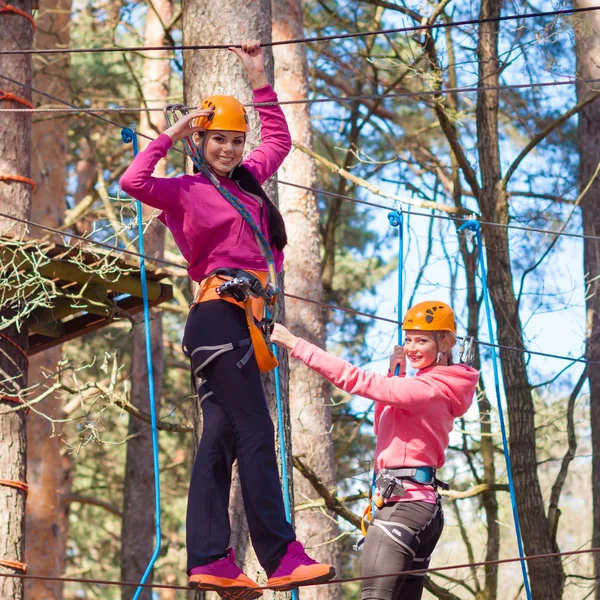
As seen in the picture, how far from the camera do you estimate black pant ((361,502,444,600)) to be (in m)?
3.87

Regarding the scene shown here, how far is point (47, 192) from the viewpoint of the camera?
11609 millimetres

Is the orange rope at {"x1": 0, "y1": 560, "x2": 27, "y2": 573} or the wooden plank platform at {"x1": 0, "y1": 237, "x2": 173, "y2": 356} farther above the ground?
the wooden plank platform at {"x1": 0, "y1": 237, "x2": 173, "y2": 356}

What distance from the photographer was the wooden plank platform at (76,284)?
6.32 metres

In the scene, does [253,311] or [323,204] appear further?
[323,204]

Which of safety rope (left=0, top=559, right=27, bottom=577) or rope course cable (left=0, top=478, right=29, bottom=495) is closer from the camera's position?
safety rope (left=0, top=559, right=27, bottom=577)

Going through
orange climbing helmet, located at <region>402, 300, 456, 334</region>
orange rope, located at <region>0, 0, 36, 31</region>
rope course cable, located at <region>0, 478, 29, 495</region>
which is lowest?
rope course cable, located at <region>0, 478, 29, 495</region>

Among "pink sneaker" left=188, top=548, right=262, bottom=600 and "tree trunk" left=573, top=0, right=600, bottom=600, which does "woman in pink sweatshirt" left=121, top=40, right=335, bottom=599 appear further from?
"tree trunk" left=573, top=0, right=600, bottom=600

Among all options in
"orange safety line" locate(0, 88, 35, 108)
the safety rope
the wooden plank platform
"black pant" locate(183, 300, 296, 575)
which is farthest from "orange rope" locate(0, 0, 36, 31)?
"black pant" locate(183, 300, 296, 575)

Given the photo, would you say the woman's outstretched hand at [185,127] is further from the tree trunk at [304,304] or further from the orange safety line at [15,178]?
the tree trunk at [304,304]

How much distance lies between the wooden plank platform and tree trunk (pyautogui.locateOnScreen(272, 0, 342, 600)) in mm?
1553

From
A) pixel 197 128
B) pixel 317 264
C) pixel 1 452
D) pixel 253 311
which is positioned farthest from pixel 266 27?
pixel 317 264

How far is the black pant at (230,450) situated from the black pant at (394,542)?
1.28 ft

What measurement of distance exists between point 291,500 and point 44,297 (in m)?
2.84

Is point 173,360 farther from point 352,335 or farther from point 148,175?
point 148,175
